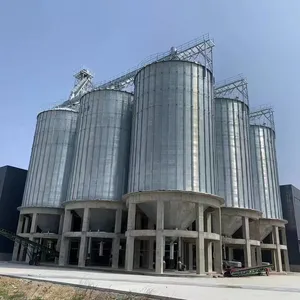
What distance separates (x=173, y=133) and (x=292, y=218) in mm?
40500

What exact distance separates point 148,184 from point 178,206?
176 inches

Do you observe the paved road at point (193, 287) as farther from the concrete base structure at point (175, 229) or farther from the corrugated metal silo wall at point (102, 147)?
the corrugated metal silo wall at point (102, 147)

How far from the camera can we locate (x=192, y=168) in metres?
39.0

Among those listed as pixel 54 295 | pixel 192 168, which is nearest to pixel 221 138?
pixel 192 168

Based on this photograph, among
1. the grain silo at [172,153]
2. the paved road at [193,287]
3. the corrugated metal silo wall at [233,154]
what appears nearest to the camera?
the paved road at [193,287]

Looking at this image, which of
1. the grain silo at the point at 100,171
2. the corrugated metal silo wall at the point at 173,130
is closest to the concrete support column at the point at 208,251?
the corrugated metal silo wall at the point at 173,130

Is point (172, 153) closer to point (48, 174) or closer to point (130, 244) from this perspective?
point (130, 244)

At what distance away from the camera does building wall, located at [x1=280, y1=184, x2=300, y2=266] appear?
64938mm

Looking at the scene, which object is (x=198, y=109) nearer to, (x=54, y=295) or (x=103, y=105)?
(x=103, y=105)

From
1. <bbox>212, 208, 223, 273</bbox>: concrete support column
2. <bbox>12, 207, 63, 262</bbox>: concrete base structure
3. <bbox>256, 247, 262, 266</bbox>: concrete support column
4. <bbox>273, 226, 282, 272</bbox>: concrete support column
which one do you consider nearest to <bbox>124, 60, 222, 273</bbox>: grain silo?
<bbox>212, 208, 223, 273</bbox>: concrete support column

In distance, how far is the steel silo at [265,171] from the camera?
57.4 m

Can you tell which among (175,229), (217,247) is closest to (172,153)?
(175,229)

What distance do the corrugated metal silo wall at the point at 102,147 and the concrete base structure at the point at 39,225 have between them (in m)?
7.09

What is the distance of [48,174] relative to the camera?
54.2 metres
